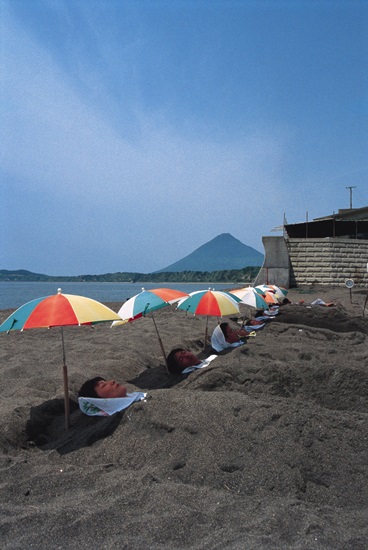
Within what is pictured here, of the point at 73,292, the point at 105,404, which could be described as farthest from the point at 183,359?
the point at 73,292

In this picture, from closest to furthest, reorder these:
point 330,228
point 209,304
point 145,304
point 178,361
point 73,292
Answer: point 145,304 < point 178,361 < point 209,304 < point 330,228 < point 73,292

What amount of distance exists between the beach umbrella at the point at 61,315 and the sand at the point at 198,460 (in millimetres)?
903

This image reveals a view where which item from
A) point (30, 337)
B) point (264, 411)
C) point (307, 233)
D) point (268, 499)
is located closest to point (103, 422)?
point (264, 411)

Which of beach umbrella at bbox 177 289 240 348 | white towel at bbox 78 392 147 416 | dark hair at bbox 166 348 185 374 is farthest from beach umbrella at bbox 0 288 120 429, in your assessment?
beach umbrella at bbox 177 289 240 348

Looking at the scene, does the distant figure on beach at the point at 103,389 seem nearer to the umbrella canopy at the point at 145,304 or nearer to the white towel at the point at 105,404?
the white towel at the point at 105,404

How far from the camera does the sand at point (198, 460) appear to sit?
3.07 metres

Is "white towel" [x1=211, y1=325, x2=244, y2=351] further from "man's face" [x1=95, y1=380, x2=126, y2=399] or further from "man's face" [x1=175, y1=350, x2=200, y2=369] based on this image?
"man's face" [x1=95, y1=380, x2=126, y2=399]

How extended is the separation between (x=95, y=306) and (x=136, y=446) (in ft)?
5.75

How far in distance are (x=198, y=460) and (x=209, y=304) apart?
13.8 ft

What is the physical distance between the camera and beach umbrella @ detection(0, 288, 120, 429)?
→ 5096 millimetres

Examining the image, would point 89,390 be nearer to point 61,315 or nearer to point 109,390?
point 109,390

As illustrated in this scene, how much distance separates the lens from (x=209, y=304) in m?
8.10

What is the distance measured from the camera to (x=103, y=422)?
4973 mm

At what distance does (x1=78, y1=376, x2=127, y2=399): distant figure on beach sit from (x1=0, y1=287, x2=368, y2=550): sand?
11.5 inches
